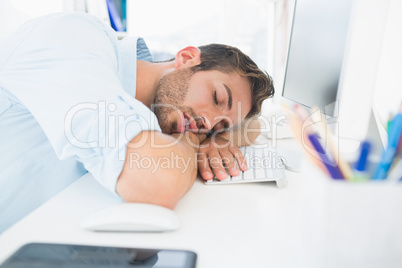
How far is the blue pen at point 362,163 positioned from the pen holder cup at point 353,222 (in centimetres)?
2

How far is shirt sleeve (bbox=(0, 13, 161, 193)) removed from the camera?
0.49m

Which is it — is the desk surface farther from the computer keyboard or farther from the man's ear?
the man's ear

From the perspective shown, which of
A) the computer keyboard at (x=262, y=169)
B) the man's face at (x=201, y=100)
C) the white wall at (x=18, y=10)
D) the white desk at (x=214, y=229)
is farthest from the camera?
the white wall at (x=18, y=10)

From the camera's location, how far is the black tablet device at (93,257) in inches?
13.2

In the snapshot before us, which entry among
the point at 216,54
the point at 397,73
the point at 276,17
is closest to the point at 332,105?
the point at 397,73

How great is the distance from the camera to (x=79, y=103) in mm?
496

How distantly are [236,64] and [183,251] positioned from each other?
0.72 m

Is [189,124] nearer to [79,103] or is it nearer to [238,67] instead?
[238,67]

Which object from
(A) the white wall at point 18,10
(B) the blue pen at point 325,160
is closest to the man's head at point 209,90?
(B) the blue pen at point 325,160

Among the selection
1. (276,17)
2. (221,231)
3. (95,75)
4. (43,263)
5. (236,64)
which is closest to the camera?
(43,263)

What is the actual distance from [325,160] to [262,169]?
377mm

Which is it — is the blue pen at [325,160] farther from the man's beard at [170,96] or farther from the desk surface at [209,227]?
the man's beard at [170,96]

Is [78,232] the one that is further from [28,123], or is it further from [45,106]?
[28,123]

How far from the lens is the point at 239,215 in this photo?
487 millimetres
